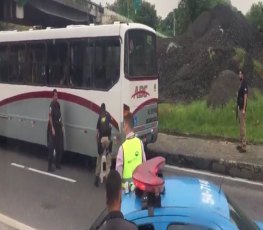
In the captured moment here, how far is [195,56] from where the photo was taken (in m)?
27.1

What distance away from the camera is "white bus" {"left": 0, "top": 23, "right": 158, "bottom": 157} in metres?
11.2

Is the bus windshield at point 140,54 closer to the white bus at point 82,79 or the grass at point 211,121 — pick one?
the white bus at point 82,79

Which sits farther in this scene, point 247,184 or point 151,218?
point 247,184

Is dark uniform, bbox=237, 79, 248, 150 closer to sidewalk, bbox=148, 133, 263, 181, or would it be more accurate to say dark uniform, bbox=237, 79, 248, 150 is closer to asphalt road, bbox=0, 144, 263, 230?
sidewalk, bbox=148, 133, 263, 181

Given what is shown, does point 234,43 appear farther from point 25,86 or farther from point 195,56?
point 25,86

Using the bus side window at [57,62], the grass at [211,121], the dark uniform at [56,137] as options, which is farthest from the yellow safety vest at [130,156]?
the grass at [211,121]

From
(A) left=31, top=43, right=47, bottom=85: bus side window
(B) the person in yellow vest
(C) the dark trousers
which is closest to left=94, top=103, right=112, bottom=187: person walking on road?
(C) the dark trousers

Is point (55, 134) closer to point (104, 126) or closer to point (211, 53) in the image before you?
point (104, 126)

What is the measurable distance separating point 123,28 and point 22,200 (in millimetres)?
4261

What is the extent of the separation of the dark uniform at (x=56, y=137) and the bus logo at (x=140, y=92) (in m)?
1.80

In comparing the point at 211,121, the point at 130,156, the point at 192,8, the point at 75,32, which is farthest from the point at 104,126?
the point at 192,8

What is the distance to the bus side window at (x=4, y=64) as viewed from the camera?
1420 centimetres

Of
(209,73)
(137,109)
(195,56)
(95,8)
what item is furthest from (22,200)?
(95,8)

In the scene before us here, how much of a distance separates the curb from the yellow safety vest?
19.3ft
